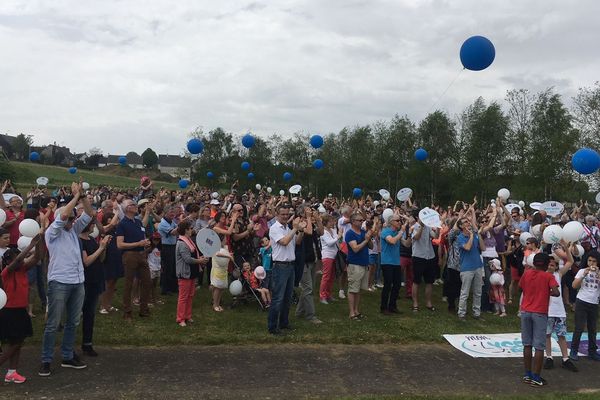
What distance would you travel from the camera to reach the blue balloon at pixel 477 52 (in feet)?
26.9

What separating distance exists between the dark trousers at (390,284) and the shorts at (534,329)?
10.2ft

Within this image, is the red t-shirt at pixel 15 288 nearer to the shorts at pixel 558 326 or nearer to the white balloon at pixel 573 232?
the shorts at pixel 558 326

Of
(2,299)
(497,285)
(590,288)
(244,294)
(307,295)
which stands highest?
(590,288)

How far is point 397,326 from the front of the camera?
823 cm

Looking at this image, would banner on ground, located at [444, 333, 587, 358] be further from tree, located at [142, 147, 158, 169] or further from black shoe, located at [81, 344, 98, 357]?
tree, located at [142, 147, 158, 169]

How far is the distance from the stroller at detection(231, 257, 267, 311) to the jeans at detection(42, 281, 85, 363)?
347cm

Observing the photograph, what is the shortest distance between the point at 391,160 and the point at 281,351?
134ft

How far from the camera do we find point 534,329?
6020mm

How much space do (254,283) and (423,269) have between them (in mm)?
3456

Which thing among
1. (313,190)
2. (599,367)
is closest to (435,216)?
(599,367)

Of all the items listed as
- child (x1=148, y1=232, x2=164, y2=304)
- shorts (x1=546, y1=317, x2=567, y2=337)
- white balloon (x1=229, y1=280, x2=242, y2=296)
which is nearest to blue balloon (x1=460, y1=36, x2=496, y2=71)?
shorts (x1=546, y1=317, x2=567, y2=337)

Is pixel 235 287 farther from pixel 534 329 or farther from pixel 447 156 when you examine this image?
pixel 447 156

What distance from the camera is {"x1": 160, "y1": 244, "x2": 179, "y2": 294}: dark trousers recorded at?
9757 millimetres

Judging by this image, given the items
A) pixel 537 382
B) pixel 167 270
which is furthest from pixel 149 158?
pixel 537 382
